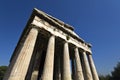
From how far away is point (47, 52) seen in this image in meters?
14.6

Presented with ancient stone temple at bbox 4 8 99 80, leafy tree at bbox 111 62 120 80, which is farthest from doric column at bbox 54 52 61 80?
leafy tree at bbox 111 62 120 80

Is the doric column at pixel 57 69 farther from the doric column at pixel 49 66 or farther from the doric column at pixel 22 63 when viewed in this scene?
the doric column at pixel 22 63

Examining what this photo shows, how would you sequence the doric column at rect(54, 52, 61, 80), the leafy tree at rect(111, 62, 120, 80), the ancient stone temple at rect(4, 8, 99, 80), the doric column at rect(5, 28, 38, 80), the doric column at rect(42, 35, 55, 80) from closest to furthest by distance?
the doric column at rect(5, 28, 38, 80), the ancient stone temple at rect(4, 8, 99, 80), the doric column at rect(42, 35, 55, 80), the doric column at rect(54, 52, 61, 80), the leafy tree at rect(111, 62, 120, 80)

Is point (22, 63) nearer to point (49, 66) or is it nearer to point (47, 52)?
point (49, 66)

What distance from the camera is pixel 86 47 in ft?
74.4

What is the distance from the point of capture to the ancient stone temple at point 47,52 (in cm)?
1167

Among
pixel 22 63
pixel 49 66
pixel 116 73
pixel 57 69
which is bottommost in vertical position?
pixel 22 63

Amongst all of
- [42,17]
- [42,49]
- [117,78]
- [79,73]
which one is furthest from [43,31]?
[117,78]

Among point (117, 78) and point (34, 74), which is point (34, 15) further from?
point (117, 78)

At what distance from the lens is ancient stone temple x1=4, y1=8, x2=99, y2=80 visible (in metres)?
11.7

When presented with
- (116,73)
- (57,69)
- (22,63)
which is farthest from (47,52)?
(116,73)

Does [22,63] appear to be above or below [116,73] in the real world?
below

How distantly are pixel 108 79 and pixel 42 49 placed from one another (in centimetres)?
2814

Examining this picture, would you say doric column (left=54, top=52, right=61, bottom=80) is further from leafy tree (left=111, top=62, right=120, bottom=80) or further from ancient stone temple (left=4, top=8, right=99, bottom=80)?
leafy tree (left=111, top=62, right=120, bottom=80)
